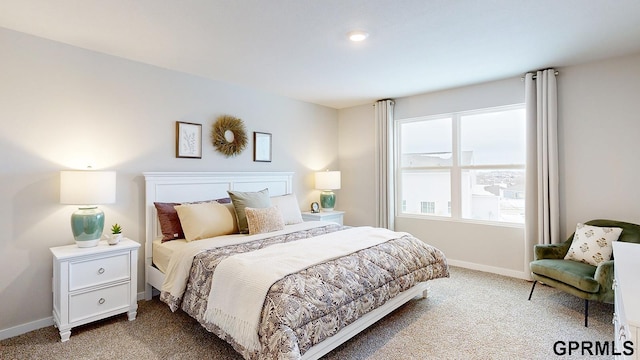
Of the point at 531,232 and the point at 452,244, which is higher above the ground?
the point at 531,232

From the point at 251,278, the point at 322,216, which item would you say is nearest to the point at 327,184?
the point at 322,216

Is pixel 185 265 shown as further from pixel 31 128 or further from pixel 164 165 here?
pixel 31 128

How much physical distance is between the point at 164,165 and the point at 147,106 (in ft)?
2.11

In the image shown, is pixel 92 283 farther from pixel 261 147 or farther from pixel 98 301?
pixel 261 147

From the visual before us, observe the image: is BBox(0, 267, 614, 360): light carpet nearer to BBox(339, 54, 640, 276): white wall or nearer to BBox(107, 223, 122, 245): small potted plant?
BBox(107, 223, 122, 245): small potted plant

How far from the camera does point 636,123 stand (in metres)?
3.13

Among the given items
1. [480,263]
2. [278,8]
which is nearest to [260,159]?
[278,8]

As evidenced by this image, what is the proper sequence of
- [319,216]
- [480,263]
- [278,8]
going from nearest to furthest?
1. [278,8]
2. [480,263]
3. [319,216]

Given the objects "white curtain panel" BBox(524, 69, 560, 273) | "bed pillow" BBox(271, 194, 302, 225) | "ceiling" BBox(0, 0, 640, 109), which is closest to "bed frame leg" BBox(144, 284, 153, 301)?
"bed pillow" BBox(271, 194, 302, 225)

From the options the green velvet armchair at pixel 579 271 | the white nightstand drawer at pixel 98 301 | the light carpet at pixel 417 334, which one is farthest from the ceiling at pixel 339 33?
the light carpet at pixel 417 334

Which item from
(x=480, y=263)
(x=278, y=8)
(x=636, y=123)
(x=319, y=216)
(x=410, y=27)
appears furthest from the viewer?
(x=319, y=216)

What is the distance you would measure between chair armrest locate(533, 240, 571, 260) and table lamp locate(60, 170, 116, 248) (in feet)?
13.5

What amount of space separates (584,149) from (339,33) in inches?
116

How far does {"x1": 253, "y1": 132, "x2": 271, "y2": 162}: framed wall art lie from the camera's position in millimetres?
4336
